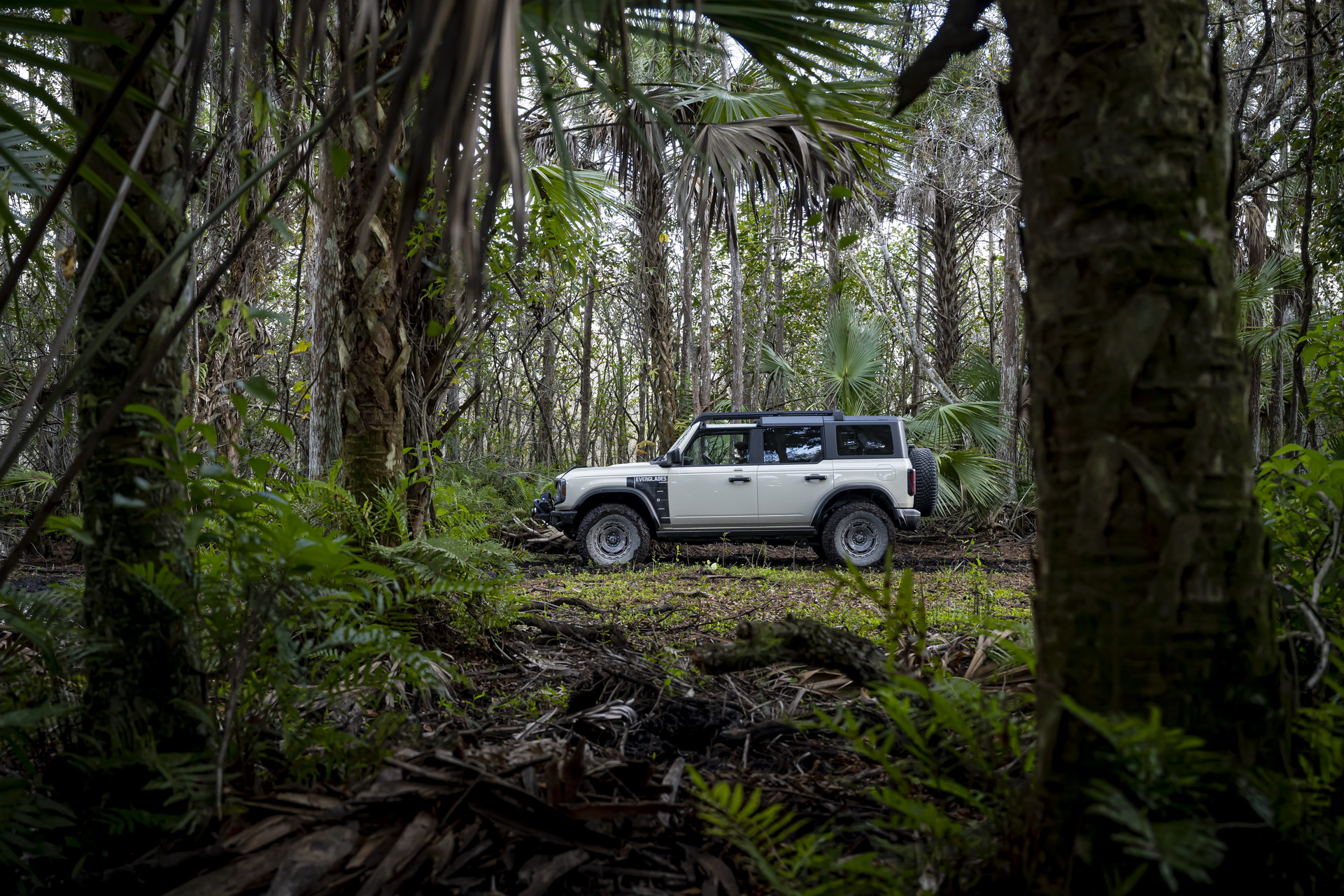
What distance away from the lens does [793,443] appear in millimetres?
9070

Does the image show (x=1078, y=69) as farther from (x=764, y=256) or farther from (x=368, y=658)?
(x=764, y=256)

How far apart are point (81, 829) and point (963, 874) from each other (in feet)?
4.99

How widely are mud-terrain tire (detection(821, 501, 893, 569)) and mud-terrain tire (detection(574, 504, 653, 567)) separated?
6.68 feet

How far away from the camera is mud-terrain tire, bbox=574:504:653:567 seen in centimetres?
888

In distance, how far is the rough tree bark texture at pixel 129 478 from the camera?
1.56 m

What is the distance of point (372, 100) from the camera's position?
3.26m

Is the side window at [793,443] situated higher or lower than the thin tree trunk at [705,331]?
lower

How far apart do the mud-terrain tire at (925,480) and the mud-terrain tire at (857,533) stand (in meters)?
0.46

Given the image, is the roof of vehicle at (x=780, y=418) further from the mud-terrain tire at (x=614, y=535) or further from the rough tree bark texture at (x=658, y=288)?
the rough tree bark texture at (x=658, y=288)

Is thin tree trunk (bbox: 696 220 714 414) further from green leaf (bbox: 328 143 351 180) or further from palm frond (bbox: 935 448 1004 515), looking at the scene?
green leaf (bbox: 328 143 351 180)

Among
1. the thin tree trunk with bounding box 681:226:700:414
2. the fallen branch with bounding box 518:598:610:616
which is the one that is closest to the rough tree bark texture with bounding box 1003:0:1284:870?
the fallen branch with bounding box 518:598:610:616

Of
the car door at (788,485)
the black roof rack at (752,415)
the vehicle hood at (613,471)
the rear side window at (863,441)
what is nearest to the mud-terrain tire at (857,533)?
the car door at (788,485)

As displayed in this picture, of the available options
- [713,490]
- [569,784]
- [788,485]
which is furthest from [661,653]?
[788,485]

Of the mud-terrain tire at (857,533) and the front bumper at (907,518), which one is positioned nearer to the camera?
the front bumper at (907,518)
